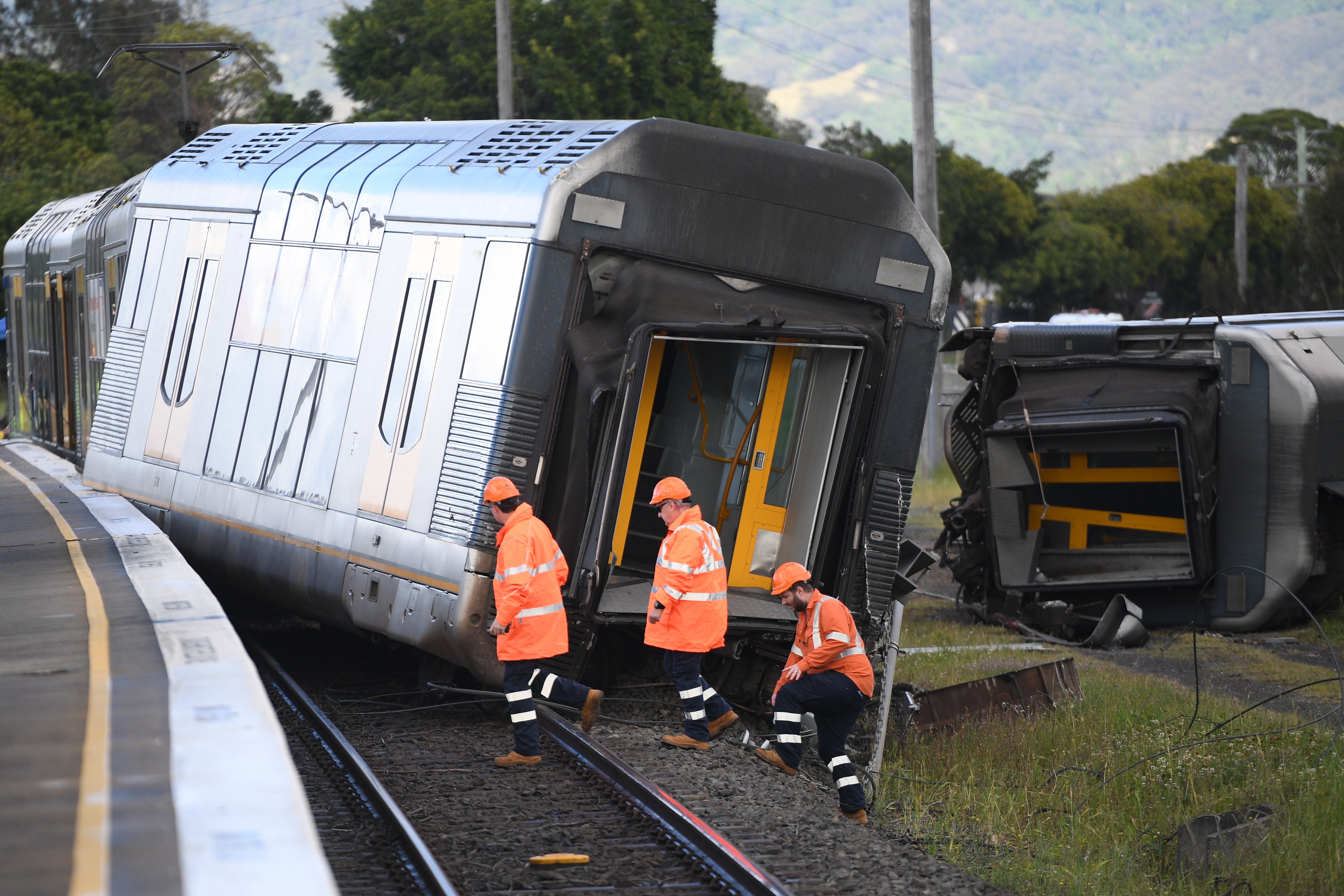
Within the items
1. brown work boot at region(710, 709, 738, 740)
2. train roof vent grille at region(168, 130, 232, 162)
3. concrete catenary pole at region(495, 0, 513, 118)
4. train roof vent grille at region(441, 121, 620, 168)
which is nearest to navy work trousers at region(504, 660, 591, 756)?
brown work boot at region(710, 709, 738, 740)

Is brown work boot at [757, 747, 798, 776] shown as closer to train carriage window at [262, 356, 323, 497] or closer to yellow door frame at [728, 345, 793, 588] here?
yellow door frame at [728, 345, 793, 588]

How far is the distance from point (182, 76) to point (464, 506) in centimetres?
1284

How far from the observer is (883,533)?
9859 millimetres

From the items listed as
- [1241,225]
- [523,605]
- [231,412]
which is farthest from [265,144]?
[1241,225]

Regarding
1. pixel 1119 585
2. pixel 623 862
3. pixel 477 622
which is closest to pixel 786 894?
pixel 623 862

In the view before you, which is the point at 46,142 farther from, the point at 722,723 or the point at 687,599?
the point at 687,599

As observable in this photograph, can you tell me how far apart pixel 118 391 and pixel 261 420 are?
270 cm

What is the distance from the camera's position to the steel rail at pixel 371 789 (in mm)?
6492

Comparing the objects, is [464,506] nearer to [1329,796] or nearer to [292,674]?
[292,674]

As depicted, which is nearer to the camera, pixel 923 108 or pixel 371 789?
pixel 371 789

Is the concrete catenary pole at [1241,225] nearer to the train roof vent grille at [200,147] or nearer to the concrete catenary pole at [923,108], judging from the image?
the concrete catenary pole at [923,108]

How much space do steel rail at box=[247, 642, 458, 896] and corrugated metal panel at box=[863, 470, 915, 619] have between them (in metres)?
3.49

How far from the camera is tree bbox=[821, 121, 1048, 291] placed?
66.1 meters

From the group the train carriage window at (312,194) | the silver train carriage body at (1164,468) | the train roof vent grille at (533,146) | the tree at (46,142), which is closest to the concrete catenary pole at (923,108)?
the silver train carriage body at (1164,468)
